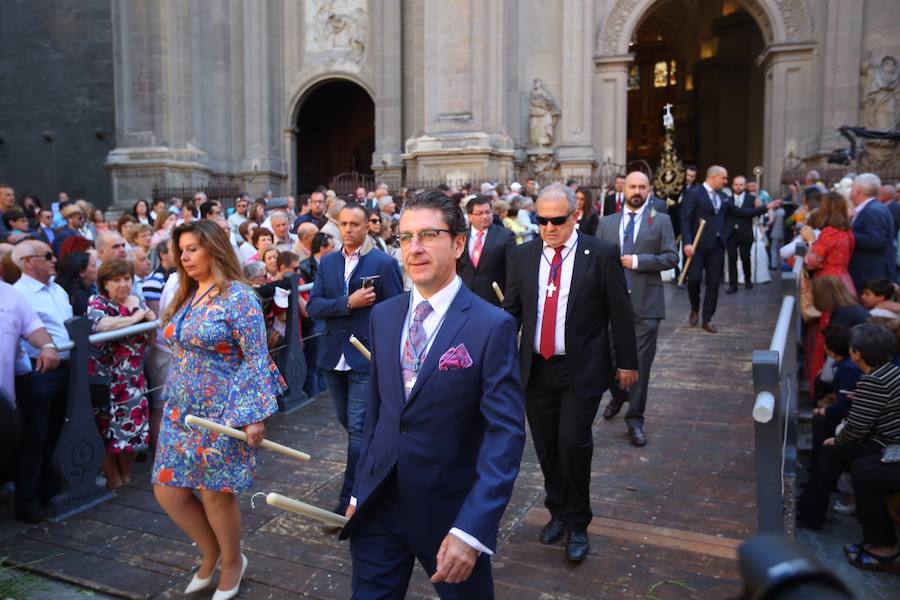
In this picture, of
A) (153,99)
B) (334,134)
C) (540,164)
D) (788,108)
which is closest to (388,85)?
(540,164)

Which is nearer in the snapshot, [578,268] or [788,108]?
[578,268]

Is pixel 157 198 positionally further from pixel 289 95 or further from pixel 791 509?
pixel 791 509

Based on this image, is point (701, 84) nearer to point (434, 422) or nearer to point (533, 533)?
point (533, 533)

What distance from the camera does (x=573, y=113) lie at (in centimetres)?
2209

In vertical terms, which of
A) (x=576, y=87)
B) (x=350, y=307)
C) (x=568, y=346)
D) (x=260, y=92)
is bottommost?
(x=568, y=346)

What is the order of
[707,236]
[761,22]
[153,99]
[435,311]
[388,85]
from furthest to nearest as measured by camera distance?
[388,85]
[761,22]
[153,99]
[707,236]
[435,311]

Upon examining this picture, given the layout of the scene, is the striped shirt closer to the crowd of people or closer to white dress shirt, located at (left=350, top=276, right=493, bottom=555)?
the crowd of people

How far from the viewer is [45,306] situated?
549cm

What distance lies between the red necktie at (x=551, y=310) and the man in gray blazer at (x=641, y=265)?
1998mm

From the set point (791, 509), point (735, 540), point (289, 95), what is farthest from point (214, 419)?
point (289, 95)

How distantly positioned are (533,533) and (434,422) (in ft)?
8.01

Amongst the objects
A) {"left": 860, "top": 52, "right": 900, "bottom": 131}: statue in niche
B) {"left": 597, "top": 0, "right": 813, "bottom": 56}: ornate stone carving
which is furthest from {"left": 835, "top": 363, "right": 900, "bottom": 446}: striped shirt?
{"left": 597, "top": 0, "right": 813, "bottom": 56}: ornate stone carving

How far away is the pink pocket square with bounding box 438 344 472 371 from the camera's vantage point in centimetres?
271

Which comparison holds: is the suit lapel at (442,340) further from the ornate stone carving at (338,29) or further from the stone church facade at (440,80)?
the ornate stone carving at (338,29)
